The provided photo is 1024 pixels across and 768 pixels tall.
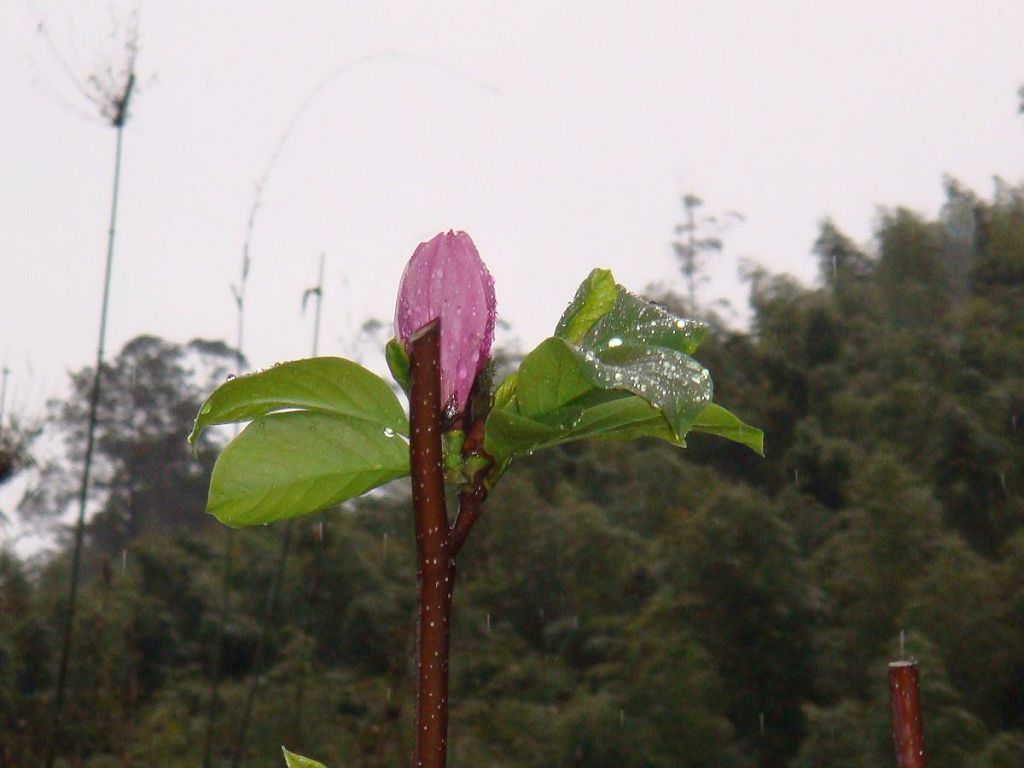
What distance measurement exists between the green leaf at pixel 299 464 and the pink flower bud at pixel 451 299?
2 centimetres

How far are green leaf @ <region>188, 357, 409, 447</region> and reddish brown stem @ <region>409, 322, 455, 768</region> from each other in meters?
0.03

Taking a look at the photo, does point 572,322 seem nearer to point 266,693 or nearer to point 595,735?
point 266,693

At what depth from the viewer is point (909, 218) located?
23.2 feet

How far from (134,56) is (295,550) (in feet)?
9.47

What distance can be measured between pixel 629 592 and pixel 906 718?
184 inches

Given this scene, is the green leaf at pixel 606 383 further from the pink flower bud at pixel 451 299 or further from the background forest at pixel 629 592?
the background forest at pixel 629 592

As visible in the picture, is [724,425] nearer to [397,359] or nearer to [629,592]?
[397,359]

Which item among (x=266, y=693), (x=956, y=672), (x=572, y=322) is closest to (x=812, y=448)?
(x=956, y=672)

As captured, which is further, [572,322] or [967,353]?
[967,353]

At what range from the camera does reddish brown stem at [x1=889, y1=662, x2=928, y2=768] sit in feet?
0.57

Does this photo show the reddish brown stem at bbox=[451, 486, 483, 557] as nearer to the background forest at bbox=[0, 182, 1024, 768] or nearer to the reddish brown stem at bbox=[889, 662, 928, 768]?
the reddish brown stem at bbox=[889, 662, 928, 768]

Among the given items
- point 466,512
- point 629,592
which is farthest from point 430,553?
point 629,592

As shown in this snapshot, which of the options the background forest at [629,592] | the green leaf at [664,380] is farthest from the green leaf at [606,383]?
the background forest at [629,592]

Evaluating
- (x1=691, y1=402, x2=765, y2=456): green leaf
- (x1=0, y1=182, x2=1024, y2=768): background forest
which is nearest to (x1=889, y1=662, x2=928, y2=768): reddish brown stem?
(x1=691, y1=402, x2=765, y2=456): green leaf
